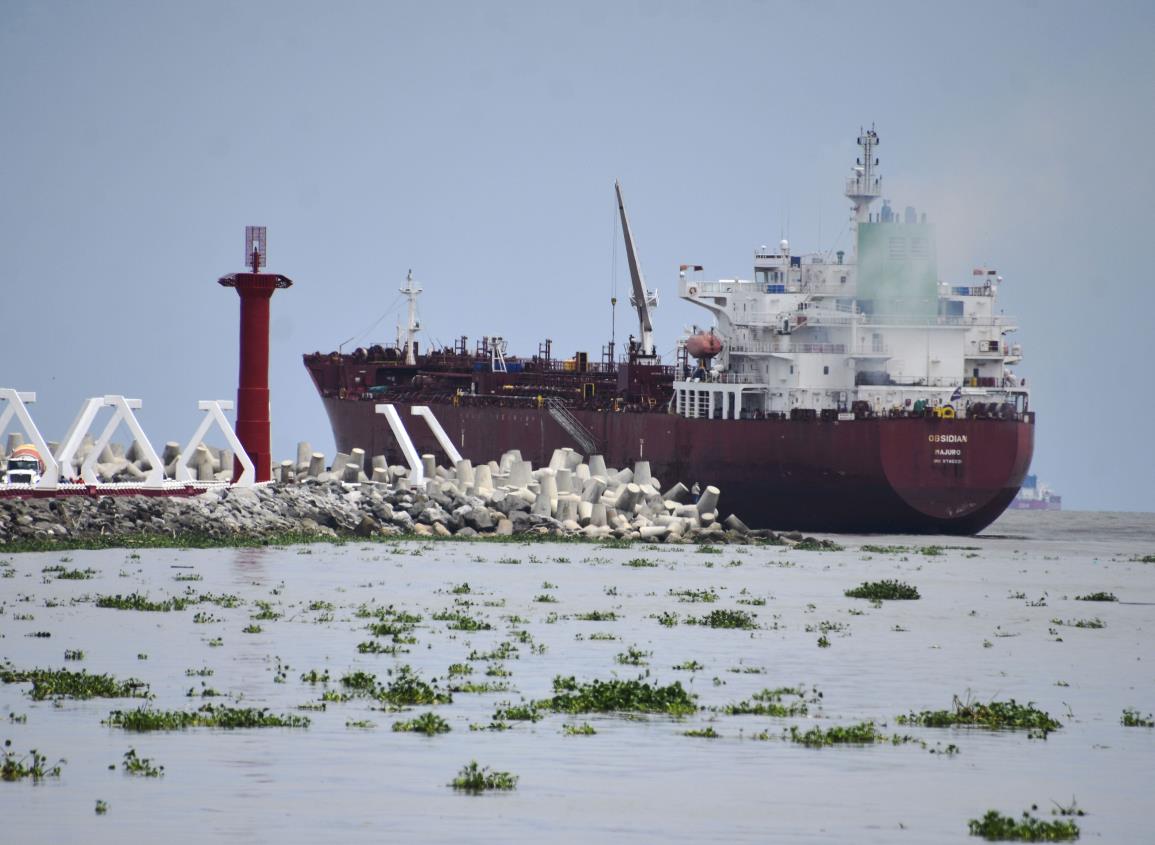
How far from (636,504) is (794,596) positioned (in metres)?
20.8

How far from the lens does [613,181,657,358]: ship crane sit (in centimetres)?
8638

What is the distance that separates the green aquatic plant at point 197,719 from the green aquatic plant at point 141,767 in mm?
1846

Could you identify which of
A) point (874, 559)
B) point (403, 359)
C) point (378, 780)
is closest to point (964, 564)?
point (874, 559)

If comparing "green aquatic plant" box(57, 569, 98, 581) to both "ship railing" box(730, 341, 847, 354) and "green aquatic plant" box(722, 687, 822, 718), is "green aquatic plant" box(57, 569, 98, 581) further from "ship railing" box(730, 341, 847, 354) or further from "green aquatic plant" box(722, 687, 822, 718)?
"ship railing" box(730, 341, 847, 354)

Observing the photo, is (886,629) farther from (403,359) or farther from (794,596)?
(403,359)

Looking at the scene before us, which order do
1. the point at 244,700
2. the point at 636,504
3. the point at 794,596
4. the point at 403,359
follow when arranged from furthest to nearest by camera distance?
the point at 403,359, the point at 636,504, the point at 794,596, the point at 244,700

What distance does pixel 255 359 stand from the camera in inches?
2147

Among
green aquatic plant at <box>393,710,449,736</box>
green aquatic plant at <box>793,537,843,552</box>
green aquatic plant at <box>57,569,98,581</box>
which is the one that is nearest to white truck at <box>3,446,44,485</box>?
green aquatic plant at <box>57,569,98,581</box>

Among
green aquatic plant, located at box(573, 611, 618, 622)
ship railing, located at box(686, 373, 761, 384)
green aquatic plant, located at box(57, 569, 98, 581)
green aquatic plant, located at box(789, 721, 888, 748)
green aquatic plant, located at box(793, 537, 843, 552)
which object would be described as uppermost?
ship railing, located at box(686, 373, 761, 384)

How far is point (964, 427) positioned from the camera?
6366 cm

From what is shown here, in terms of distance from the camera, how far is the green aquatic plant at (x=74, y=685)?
826 inches

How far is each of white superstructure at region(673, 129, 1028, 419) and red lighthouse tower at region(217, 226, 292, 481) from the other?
66.5 feet

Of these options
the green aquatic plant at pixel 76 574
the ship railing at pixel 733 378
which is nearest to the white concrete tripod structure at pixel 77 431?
the green aquatic plant at pixel 76 574

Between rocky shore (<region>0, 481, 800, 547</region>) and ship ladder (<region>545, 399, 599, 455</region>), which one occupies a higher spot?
ship ladder (<region>545, 399, 599, 455</region>)
